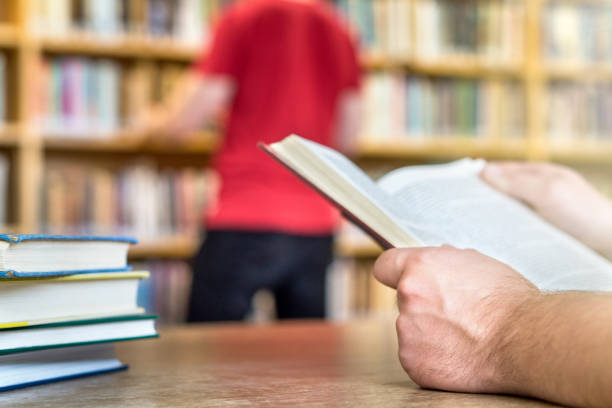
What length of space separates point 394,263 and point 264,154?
3.98 feet

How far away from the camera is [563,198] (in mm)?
681

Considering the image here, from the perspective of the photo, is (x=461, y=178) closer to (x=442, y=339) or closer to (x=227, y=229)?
(x=442, y=339)

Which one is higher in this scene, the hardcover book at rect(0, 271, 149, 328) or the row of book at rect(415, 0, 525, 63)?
the row of book at rect(415, 0, 525, 63)

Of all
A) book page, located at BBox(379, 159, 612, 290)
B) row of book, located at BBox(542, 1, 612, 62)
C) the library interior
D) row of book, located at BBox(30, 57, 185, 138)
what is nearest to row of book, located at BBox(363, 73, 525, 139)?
the library interior

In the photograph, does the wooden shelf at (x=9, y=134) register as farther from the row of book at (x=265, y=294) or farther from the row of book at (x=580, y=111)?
the row of book at (x=580, y=111)

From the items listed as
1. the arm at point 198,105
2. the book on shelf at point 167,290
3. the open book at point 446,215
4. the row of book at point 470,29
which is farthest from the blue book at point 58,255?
the row of book at point 470,29

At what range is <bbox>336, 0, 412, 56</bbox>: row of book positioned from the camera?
255 centimetres

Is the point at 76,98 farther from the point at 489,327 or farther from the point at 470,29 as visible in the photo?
the point at 489,327

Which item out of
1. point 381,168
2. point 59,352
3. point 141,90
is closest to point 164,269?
point 141,90

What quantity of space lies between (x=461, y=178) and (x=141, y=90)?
1.84 m

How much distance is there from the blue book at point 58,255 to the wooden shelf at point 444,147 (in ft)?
6.71

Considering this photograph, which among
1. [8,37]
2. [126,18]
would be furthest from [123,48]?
[8,37]

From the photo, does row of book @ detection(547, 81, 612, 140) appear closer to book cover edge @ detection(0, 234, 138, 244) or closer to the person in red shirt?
the person in red shirt

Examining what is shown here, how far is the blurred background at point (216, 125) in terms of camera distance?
223cm
